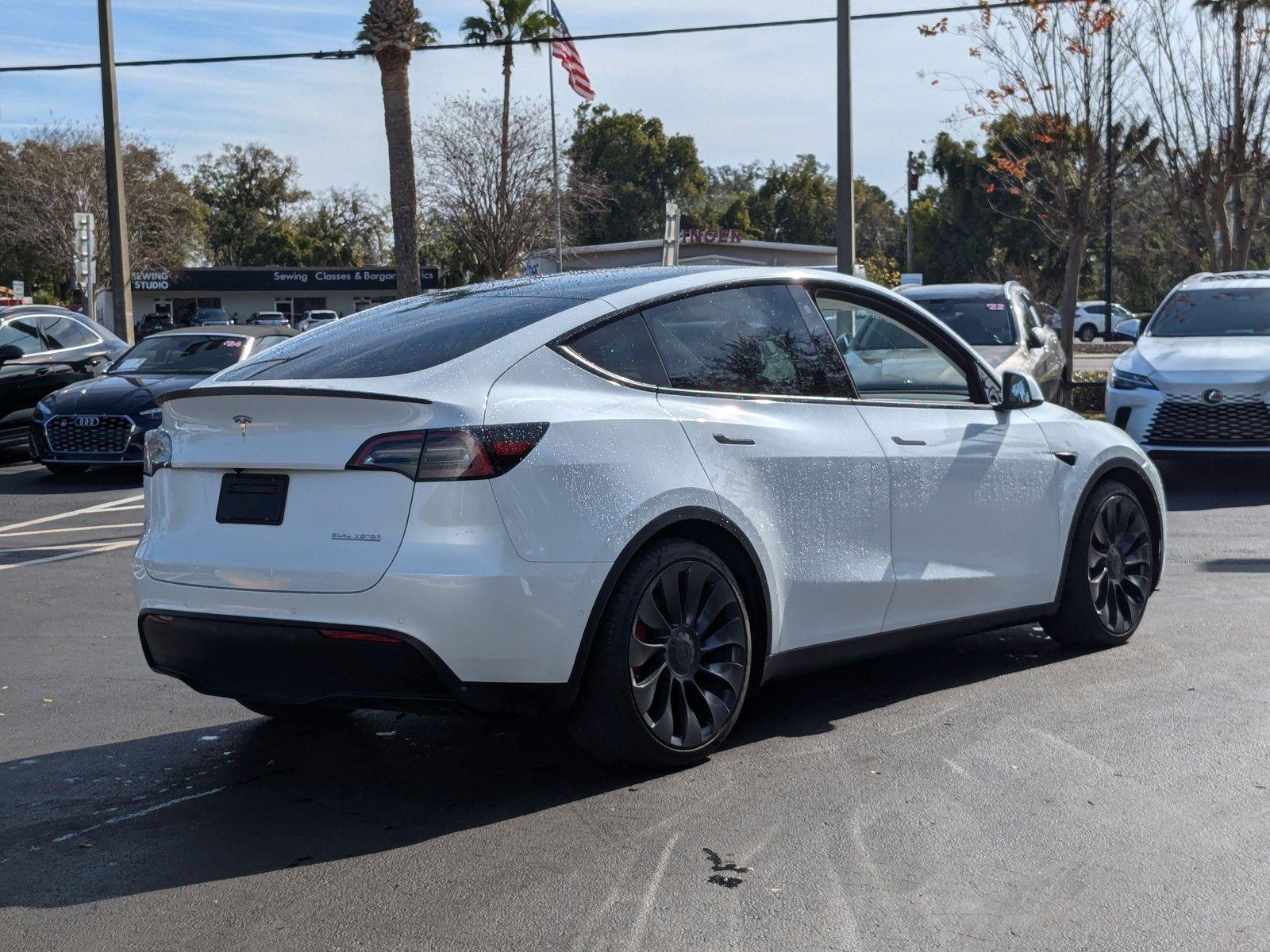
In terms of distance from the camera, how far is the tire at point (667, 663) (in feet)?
15.0

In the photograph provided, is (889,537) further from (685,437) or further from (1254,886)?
(1254,886)

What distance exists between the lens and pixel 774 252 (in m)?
60.4

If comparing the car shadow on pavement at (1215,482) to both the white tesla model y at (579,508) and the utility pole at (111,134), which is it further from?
the utility pole at (111,134)

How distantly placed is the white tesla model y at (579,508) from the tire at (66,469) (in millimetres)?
9723

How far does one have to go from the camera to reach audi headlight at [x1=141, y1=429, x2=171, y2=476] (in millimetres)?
4867

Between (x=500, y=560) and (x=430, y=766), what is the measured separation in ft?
3.59

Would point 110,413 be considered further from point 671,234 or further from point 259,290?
point 259,290

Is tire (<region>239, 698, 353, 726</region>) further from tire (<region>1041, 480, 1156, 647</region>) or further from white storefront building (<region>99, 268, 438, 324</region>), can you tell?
white storefront building (<region>99, 268, 438, 324</region>)

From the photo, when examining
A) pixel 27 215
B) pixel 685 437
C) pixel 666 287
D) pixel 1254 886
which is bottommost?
pixel 1254 886

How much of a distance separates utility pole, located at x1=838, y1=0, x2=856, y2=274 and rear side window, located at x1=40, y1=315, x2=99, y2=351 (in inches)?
342

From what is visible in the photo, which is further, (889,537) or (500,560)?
(889,537)

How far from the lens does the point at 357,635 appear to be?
14.1 feet

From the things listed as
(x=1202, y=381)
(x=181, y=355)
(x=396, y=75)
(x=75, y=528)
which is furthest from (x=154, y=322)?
(x=1202, y=381)

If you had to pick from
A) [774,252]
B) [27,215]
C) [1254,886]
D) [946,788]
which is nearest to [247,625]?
[946,788]
